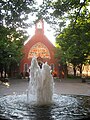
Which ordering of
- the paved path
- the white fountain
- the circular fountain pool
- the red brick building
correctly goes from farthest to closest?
the red brick building < the paved path < the white fountain < the circular fountain pool

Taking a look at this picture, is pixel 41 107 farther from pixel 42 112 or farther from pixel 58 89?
pixel 58 89

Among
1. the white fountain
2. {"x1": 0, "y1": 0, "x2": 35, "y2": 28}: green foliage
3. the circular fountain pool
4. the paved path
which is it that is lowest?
the paved path

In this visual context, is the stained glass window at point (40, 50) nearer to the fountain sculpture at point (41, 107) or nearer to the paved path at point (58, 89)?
the paved path at point (58, 89)

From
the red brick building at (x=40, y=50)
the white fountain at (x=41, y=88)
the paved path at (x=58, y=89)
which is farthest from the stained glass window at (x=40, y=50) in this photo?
the white fountain at (x=41, y=88)

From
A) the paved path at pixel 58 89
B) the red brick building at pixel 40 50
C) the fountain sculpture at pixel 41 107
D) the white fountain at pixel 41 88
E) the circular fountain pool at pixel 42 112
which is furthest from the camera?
the red brick building at pixel 40 50

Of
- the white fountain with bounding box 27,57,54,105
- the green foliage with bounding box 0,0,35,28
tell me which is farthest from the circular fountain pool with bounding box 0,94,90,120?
the green foliage with bounding box 0,0,35,28

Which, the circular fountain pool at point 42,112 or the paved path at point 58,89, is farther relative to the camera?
the paved path at point 58,89

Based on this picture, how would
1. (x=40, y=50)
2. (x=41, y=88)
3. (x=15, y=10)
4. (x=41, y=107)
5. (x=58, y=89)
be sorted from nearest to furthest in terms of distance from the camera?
(x=41, y=107)
(x=41, y=88)
(x=15, y=10)
(x=58, y=89)
(x=40, y=50)

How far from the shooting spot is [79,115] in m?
7.28

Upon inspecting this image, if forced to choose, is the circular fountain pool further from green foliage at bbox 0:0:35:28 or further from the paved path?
the paved path

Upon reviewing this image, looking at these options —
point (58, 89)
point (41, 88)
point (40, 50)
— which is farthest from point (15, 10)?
point (40, 50)

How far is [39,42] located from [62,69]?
7.17m

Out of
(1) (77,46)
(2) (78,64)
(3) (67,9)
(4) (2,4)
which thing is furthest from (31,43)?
(4) (2,4)

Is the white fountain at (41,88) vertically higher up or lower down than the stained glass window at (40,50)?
lower down
